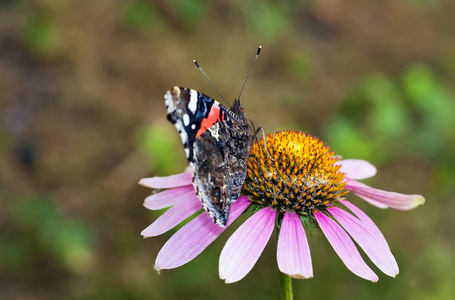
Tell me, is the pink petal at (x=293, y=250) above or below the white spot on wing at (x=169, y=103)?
below

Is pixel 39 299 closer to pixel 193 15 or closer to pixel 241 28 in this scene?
pixel 193 15

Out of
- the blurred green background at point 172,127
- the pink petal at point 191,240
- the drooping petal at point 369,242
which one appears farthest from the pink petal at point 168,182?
the blurred green background at point 172,127

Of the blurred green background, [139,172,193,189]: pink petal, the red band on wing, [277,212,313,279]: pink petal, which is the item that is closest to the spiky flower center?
[277,212,313,279]: pink petal

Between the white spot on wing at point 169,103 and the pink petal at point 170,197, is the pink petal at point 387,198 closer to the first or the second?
the pink petal at point 170,197

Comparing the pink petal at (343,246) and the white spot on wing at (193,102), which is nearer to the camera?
the pink petal at (343,246)

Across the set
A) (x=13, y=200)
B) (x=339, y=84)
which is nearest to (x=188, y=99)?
(x=13, y=200)

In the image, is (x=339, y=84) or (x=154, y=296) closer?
(x=154, y=296)
